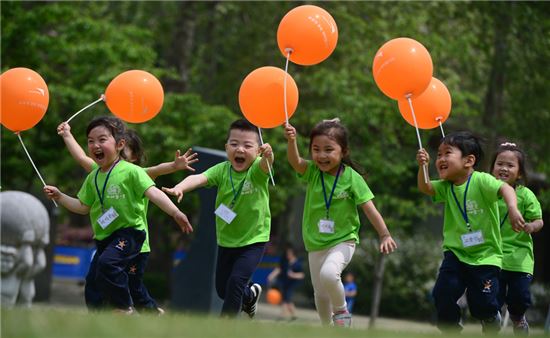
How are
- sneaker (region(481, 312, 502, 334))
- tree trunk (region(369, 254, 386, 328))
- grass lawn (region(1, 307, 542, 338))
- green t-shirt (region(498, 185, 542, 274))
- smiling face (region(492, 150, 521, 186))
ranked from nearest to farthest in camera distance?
1. grass lawn (region(1, 307, 542, 338))
2. sneaker (region(481, 312, 502, 334))
3. green t-shirt (region(498, 185, 542, 274))
4. smiling face (region(492, 150, 521, 186))
5. tree trunk (region(369, 254, 386, 328))

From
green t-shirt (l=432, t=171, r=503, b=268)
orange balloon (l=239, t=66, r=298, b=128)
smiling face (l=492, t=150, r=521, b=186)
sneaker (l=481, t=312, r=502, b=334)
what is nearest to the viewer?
green t-shirt (l=432, t=171, r=503, b=268)

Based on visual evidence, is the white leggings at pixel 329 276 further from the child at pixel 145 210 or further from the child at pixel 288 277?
the child at pixel 288 277

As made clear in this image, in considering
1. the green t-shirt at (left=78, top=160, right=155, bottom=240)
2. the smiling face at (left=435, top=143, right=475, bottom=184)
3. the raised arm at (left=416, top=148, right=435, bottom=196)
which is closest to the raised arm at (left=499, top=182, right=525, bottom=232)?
the smiling face at (left=435, top=143, right=475, bottom=184)

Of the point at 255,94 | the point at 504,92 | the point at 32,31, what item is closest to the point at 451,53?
the point at 504,92

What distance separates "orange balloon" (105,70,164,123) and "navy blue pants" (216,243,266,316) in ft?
5.73

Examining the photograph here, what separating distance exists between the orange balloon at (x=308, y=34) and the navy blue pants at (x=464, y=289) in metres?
2.40

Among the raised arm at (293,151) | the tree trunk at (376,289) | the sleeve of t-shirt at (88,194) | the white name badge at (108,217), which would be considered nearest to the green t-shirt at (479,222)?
the raised arm at (293,151)

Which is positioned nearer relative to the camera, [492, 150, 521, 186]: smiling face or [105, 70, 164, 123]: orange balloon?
[492, 150, 521, 186]: smiling face

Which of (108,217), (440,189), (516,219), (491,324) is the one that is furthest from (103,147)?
(491,324)

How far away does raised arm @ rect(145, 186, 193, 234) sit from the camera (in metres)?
7.83

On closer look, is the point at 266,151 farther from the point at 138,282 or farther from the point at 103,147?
the point at 138,282

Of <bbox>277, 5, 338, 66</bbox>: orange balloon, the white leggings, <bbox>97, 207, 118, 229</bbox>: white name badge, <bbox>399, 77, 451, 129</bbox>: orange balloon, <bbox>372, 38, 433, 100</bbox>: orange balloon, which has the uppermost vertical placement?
<bbox>277, 5, 338, 66</bbox>: orange balloon

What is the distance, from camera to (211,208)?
1460 centimetres

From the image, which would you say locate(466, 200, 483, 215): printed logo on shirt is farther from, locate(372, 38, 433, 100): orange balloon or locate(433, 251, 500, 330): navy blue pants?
locate(372, 38, 433, 100): orange balloon
